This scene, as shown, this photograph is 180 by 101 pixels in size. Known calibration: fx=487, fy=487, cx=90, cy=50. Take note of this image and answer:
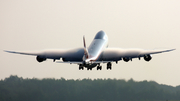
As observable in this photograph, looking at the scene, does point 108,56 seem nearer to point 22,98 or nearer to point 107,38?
point 107,38

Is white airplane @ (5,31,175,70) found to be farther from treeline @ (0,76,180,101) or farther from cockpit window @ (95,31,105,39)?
treeline @ (0,76,180,101)

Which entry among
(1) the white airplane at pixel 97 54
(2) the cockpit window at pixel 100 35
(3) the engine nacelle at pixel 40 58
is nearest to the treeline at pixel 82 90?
(2) the cockpit window at pixel 100 35

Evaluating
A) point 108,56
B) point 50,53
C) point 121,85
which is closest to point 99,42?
point 108,56

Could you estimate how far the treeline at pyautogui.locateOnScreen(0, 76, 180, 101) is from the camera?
152750mm

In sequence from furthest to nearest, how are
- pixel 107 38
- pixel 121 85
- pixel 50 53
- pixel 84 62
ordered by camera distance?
pixel 121 85, pixel 107 38, pixel 50 53, pixel 84 62

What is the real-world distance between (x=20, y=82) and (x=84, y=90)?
1077 inches

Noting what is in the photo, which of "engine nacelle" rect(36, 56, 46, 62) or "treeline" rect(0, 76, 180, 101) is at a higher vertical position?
"engine nacelle" rect(36, 56, 46, 62)

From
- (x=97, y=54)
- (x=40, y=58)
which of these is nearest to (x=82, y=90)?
(x=40, y=58)

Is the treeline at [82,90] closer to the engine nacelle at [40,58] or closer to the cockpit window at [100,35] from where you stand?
the cockpit window at [100,35]

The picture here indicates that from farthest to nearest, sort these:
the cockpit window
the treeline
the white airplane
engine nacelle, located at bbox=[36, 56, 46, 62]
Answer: the treeline, the cockpit window, engine nacelle, located at bbox=[36, 56, 46, 62], the white airplane

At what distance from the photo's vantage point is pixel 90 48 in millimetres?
104875

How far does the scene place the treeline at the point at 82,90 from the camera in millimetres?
152750

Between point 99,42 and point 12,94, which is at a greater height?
point 99,42

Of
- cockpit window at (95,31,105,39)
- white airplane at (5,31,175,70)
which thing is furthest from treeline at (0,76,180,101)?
white airplane at (5,31,175,70)
